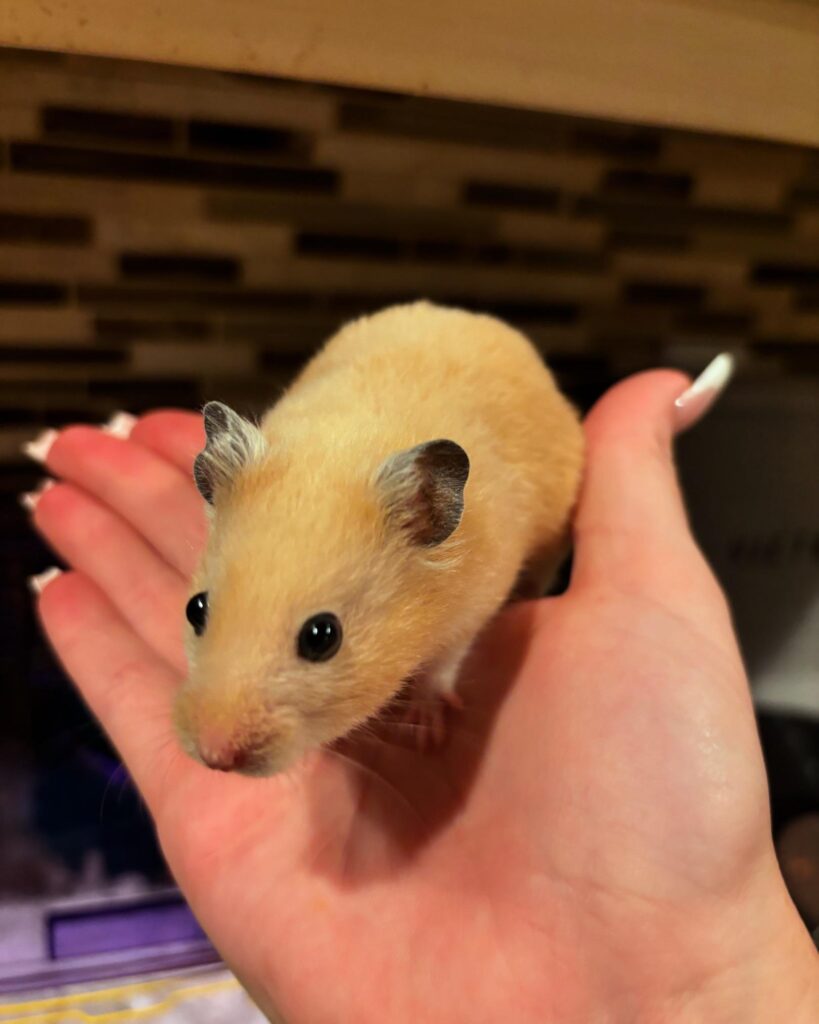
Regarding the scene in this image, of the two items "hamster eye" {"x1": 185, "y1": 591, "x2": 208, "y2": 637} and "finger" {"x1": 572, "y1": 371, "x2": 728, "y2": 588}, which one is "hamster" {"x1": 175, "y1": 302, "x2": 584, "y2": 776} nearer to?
"hamster eye" {"x1": 185, "y1": 591, "x2": 208, "y2": 637}

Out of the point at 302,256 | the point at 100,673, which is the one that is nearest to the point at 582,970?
the point at 100,673

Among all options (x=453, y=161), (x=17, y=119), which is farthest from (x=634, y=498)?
(x=17, y=119)

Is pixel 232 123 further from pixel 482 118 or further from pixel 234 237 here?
pixel 482 118

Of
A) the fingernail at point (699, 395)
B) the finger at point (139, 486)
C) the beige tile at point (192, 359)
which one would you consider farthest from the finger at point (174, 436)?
the fingernail at point (699, 395)

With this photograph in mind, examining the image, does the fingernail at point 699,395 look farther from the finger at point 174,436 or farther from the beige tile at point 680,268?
the finger at point 174,436

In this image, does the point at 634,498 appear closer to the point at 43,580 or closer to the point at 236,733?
the point at 236,733
